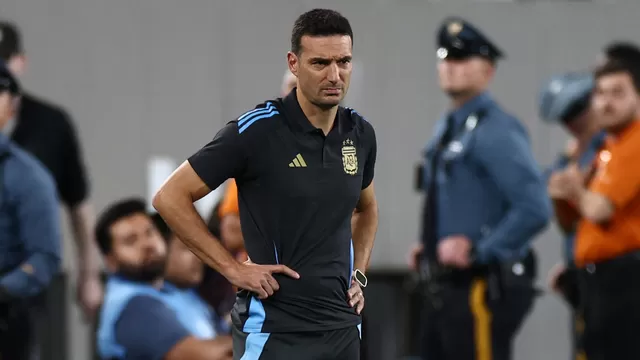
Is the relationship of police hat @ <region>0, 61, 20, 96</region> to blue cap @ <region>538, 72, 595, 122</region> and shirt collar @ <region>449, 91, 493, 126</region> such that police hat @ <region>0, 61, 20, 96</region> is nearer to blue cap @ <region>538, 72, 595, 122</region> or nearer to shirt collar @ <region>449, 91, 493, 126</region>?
shirt collar @ <region>449, 91, 493, 126</region>

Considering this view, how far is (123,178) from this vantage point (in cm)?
732

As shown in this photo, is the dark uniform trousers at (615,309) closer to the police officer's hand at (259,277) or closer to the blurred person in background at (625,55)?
the blurred person in background at (625,55)

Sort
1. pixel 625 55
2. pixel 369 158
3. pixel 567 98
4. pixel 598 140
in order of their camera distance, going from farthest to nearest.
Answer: pixel 567 98 → pixel 598 140 → pixel 625 55 → pixel 369 158

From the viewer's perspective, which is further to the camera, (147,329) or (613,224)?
(613,224)

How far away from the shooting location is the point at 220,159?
283cm

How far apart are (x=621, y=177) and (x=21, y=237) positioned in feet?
8.06

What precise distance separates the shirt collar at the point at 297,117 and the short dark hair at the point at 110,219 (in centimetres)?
183

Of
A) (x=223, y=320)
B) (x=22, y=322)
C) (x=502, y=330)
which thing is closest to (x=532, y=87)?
(x=502, y=330)

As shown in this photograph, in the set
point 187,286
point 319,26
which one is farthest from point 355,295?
point 187,286

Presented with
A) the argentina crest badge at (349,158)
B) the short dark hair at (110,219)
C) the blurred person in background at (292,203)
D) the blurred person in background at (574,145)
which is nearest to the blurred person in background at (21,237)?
the short dark hair at (110,219)

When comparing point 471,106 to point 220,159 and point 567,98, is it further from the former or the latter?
point 220,159

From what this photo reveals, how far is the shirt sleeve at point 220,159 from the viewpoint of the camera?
284 cm

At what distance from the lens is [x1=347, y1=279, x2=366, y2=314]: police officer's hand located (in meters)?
2.96

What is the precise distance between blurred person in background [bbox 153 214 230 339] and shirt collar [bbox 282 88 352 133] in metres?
1.59
